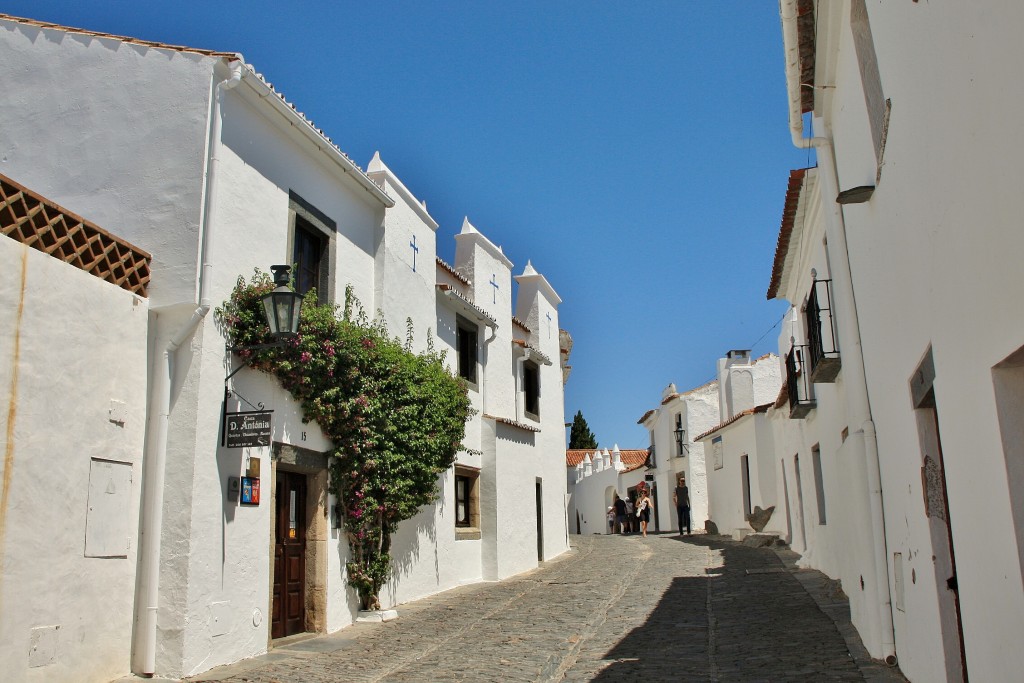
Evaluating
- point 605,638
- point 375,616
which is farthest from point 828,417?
point 375,616

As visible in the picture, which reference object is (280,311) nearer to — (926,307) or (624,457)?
(926,307)

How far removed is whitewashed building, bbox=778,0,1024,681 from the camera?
3.56 meters

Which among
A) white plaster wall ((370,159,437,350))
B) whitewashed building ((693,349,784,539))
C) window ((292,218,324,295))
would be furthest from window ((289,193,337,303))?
whitewashed building ((693,349,784,539))

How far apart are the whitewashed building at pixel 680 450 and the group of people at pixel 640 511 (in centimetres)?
57

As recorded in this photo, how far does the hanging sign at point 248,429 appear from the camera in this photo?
8719 mm

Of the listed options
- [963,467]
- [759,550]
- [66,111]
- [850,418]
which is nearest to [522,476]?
[759,550]

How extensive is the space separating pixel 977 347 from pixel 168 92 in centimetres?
815

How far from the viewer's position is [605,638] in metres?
10.1

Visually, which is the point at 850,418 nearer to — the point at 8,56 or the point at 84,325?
the point at 84,325

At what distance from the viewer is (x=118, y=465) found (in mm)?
7980

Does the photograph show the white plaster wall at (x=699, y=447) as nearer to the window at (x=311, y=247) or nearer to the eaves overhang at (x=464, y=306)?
the eaves overhang at (x=464, y=306)

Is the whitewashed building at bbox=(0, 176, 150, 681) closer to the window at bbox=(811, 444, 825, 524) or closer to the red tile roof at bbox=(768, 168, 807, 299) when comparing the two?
the red tile roof at bbox=(768, 168, 807, 299)

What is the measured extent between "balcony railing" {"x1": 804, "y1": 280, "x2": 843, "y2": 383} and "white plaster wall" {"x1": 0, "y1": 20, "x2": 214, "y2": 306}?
6.91 metres

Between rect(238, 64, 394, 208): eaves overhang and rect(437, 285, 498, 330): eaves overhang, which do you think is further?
rect(437, 285, 498, 330): eaves overhang
